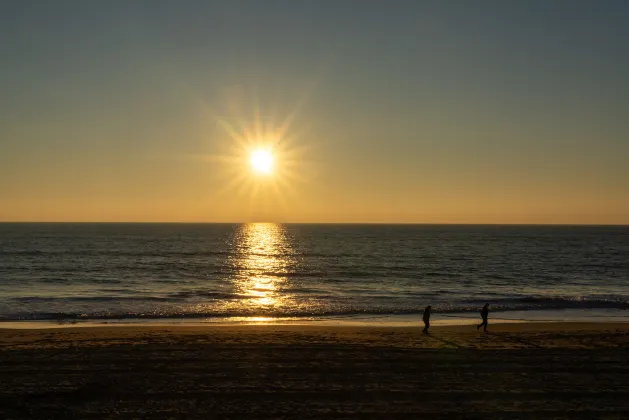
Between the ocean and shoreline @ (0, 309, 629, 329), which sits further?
the ocean

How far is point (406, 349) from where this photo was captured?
17.8 m

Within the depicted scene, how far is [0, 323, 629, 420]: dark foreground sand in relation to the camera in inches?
464

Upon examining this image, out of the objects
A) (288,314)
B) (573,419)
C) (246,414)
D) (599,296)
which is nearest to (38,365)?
(246,414)

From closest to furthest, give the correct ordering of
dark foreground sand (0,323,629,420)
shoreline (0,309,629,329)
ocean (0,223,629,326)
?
dark foreground sand (0,323,629,420), shoreline (0,309,629,329), ocean (0,223,629,326)

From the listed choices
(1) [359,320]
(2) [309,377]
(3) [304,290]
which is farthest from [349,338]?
(3) [304,290]

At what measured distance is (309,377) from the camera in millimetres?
14117

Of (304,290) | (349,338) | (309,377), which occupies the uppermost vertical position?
(309,377)

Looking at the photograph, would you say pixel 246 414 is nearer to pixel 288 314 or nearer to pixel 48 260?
pixel 288 314

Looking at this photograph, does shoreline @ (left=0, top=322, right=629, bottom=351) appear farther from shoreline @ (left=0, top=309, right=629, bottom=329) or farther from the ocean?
the ocean

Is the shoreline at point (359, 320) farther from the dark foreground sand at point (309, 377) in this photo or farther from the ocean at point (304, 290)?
the dark foreground sand at point (309, 377)

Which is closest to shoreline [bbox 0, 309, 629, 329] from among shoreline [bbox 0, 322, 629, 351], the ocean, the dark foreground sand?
the ocean

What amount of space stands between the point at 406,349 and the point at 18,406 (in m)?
11.2

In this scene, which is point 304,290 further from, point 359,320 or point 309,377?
point 309,377

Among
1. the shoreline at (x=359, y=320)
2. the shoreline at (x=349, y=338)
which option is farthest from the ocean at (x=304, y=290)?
the shoreline at (x=349, y=338)
